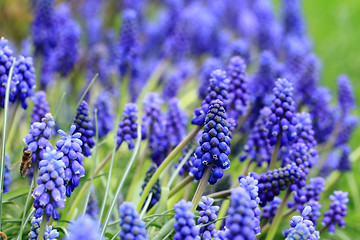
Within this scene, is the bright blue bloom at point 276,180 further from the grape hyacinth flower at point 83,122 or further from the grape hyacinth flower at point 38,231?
the grape hyacinth flower at point 38,231

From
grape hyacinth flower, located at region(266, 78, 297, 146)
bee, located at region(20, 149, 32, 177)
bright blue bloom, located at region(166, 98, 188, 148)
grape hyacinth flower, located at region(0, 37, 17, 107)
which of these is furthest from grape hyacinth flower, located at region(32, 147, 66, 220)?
bright blue bloom, located at region(166, 98, 188, 148)

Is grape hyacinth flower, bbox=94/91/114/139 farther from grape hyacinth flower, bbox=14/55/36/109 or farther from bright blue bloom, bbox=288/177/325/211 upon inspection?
bright blue bloom, bbox=288/177/325/211

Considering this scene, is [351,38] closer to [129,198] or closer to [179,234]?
[129,198]

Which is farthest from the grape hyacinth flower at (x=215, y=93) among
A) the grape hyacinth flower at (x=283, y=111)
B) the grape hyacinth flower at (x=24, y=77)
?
the grape hyacinth flower at (x=24, y=77)

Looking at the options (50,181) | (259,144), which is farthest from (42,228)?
(259,144)

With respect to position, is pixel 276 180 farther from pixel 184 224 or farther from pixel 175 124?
pixel 175 124

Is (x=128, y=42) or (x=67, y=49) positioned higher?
(x=128, y=42)

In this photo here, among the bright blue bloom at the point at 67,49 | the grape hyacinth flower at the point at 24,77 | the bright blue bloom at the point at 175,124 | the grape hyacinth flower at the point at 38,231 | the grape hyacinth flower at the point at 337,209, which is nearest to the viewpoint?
the grape hyacinth flower at the point at 38,231
